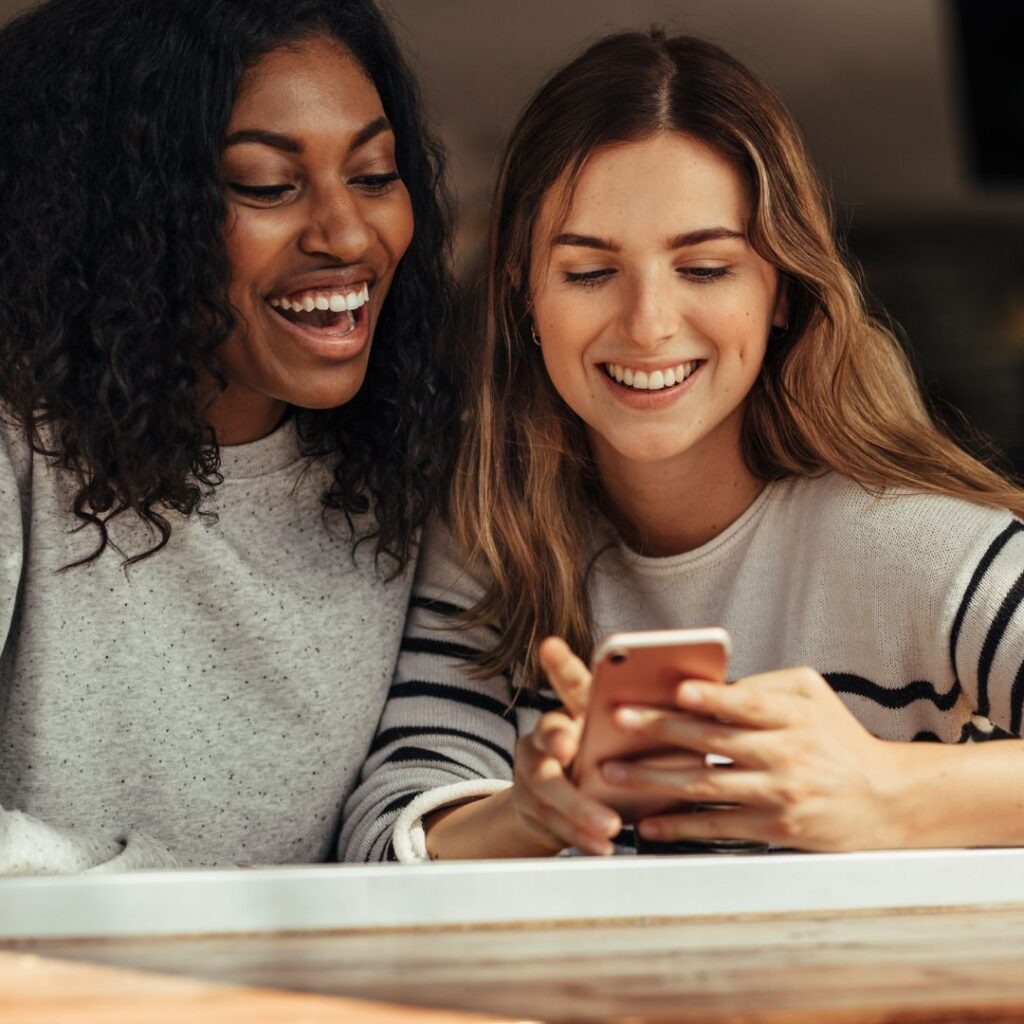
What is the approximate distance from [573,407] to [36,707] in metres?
0.68

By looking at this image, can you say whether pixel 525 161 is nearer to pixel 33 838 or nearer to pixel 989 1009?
pixel 33 838

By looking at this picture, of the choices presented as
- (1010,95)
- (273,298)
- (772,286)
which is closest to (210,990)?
(273,298)

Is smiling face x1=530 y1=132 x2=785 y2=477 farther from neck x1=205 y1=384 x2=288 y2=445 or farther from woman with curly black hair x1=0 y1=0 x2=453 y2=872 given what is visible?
neck x1=205 y1=384 x2=288 y2=445

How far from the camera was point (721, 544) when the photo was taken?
1637mm

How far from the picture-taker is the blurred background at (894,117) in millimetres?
4270

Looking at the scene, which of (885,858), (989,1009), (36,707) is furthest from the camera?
(36,707)

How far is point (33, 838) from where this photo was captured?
4.42ft

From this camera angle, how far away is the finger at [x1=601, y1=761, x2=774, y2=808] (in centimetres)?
110

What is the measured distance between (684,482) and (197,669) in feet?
1.99

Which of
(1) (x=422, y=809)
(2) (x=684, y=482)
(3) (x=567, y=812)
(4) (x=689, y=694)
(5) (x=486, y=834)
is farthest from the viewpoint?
(2) (x=684, y=482)

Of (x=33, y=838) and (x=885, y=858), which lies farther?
(x=33, y=838)

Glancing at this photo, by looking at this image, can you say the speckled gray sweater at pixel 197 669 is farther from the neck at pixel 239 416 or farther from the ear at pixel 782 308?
the ear at pixel 782 308

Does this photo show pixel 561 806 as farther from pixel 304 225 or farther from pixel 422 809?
pixel 304 225

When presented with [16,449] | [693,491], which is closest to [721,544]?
[693,491]
